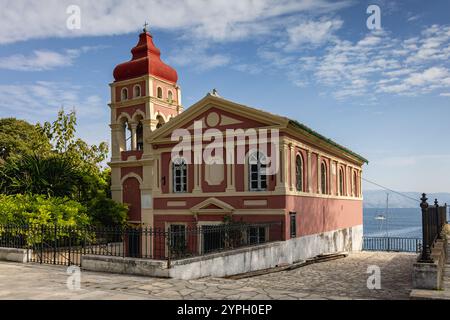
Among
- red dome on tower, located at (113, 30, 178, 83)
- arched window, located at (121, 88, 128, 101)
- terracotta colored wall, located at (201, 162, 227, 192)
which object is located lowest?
terracotta colored wall, located at (201, 162, 227, 192)

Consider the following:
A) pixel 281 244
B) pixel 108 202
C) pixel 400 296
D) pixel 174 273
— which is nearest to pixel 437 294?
pixel 400 296

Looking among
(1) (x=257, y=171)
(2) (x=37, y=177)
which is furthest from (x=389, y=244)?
(2) (x=37, y=177)

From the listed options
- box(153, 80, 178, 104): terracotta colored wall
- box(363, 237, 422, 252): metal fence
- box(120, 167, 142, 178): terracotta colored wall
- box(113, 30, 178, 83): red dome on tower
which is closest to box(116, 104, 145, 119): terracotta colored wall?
box(153, 80, 178, 104): terracotta colored wall

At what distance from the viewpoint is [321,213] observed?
23.3 meters

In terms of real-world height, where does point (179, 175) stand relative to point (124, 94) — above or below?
below

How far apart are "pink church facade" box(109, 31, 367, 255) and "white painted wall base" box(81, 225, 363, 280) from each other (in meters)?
0.64

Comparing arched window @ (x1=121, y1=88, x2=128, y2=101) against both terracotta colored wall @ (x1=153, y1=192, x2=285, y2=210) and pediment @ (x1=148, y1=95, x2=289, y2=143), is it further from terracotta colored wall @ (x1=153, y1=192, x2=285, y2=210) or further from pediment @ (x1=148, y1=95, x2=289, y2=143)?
terracotta colored wall @ (x1=153, y1=192, x2=285, y2=210)

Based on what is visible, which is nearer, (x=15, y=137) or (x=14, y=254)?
(x=14, y=254)

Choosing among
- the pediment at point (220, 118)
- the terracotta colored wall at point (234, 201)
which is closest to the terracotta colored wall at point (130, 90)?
the pediment at point (220, 118)

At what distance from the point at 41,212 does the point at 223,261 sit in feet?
32.4

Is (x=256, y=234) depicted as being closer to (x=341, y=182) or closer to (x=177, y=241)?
(x=177, y=241)

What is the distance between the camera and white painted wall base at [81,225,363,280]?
10938 mm

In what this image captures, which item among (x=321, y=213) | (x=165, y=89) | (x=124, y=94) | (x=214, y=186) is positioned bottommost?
(x=321, y=213)

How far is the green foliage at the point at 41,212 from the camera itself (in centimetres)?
1848
